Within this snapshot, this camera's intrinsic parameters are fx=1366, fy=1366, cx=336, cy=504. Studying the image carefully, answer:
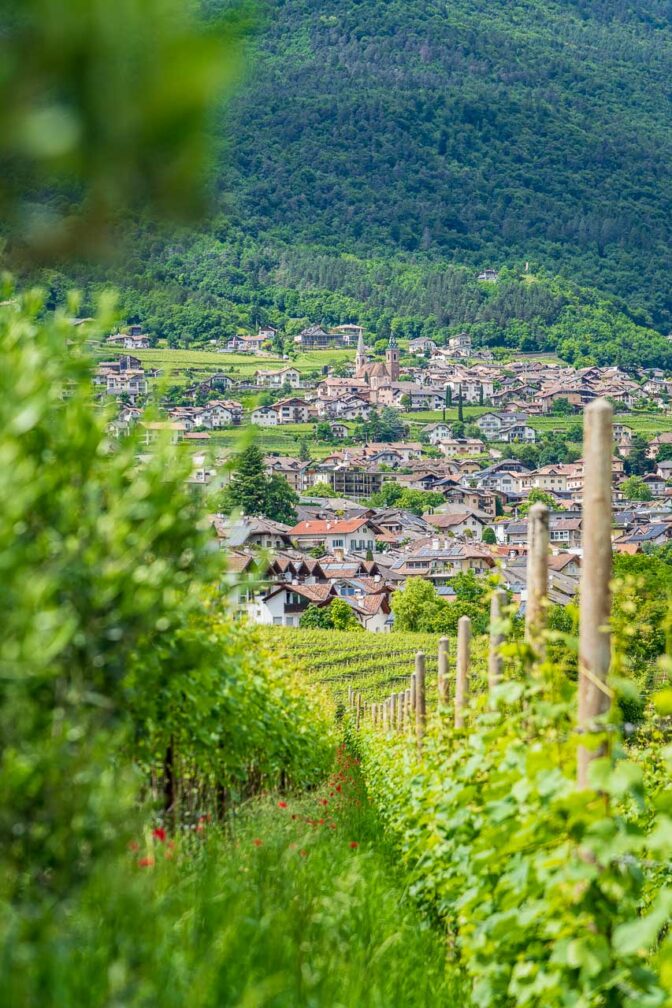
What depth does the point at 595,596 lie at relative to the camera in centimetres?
336

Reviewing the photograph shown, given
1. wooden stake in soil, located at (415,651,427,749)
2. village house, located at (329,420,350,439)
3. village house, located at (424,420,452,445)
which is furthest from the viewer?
village house, located at (424,420,452,445)

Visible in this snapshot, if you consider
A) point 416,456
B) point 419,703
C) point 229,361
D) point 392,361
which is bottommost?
point 416,456

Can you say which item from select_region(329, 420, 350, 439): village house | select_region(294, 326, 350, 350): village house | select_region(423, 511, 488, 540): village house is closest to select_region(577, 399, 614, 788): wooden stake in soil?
select_region(423, 511, 488, 540): village house

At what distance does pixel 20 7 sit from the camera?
3.24ft

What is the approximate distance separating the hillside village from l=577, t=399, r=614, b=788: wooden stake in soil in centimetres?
5603

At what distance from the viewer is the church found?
144375 millimetres

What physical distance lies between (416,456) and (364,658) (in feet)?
283

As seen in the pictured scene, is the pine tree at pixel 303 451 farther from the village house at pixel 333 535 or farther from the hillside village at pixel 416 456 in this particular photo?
the village house at pixel 333 535

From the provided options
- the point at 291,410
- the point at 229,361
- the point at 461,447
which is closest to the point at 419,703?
the point at 461,447

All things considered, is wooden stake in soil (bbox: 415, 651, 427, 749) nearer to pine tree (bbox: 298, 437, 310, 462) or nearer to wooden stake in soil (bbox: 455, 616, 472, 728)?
wooden stake in soil (bbox: 455, 616, 472, 728)

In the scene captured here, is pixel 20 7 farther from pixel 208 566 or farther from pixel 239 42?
pixel 208 566

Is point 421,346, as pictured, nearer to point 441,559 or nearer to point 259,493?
point 441,559

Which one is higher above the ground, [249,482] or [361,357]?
[361,357]

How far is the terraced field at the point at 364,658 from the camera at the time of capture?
108 ft
